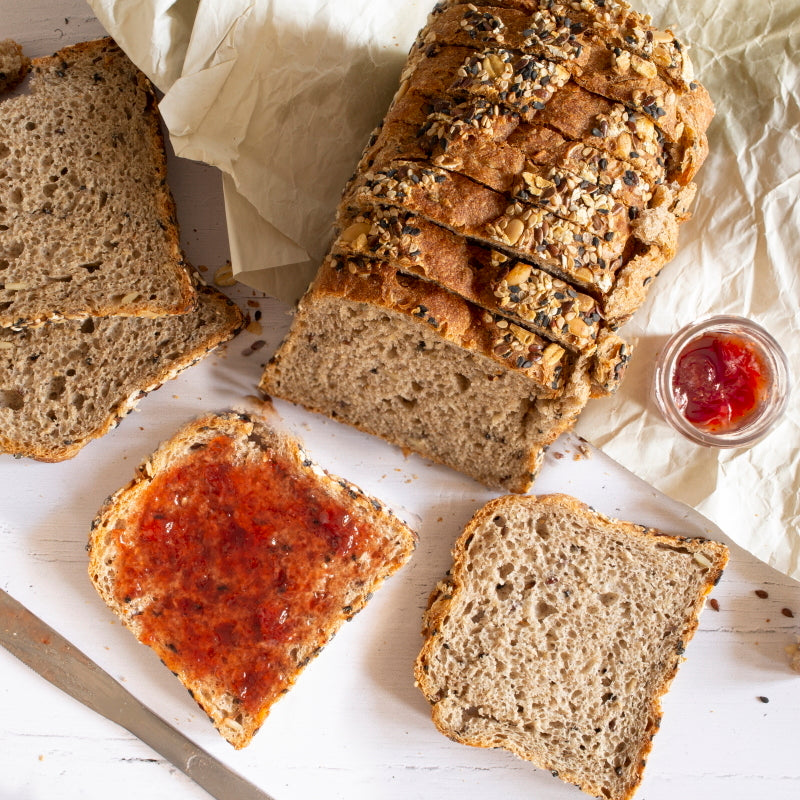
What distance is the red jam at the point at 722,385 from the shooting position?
2.65 meters

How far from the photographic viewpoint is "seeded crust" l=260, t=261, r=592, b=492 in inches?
90.8

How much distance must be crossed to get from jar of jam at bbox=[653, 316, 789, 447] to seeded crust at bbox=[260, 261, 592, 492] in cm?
40

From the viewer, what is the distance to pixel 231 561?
8.99 ft

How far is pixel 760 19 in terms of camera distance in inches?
104

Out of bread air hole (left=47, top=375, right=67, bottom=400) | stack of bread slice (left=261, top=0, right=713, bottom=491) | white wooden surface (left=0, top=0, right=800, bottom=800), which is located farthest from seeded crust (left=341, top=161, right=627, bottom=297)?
bread air hole (left=47, top=375, right=67, bottom=400)

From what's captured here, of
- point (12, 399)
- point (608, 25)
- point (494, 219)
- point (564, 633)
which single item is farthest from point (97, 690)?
point (608, 25)

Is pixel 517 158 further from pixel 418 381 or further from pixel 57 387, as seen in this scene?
pixel 57 387

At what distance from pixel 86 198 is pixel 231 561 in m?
1.39

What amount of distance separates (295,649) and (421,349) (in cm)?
120

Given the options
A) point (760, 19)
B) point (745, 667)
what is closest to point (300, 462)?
point (745, 667)

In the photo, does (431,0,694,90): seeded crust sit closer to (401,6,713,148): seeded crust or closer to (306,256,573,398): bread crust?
(401,6,713,148): seeded crust

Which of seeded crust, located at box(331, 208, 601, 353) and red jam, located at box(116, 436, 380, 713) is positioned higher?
seeded crust, located at box(331, 208, 601, 353)

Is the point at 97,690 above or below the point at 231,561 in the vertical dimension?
below

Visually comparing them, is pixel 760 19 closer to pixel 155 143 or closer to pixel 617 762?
pixel 155 143
